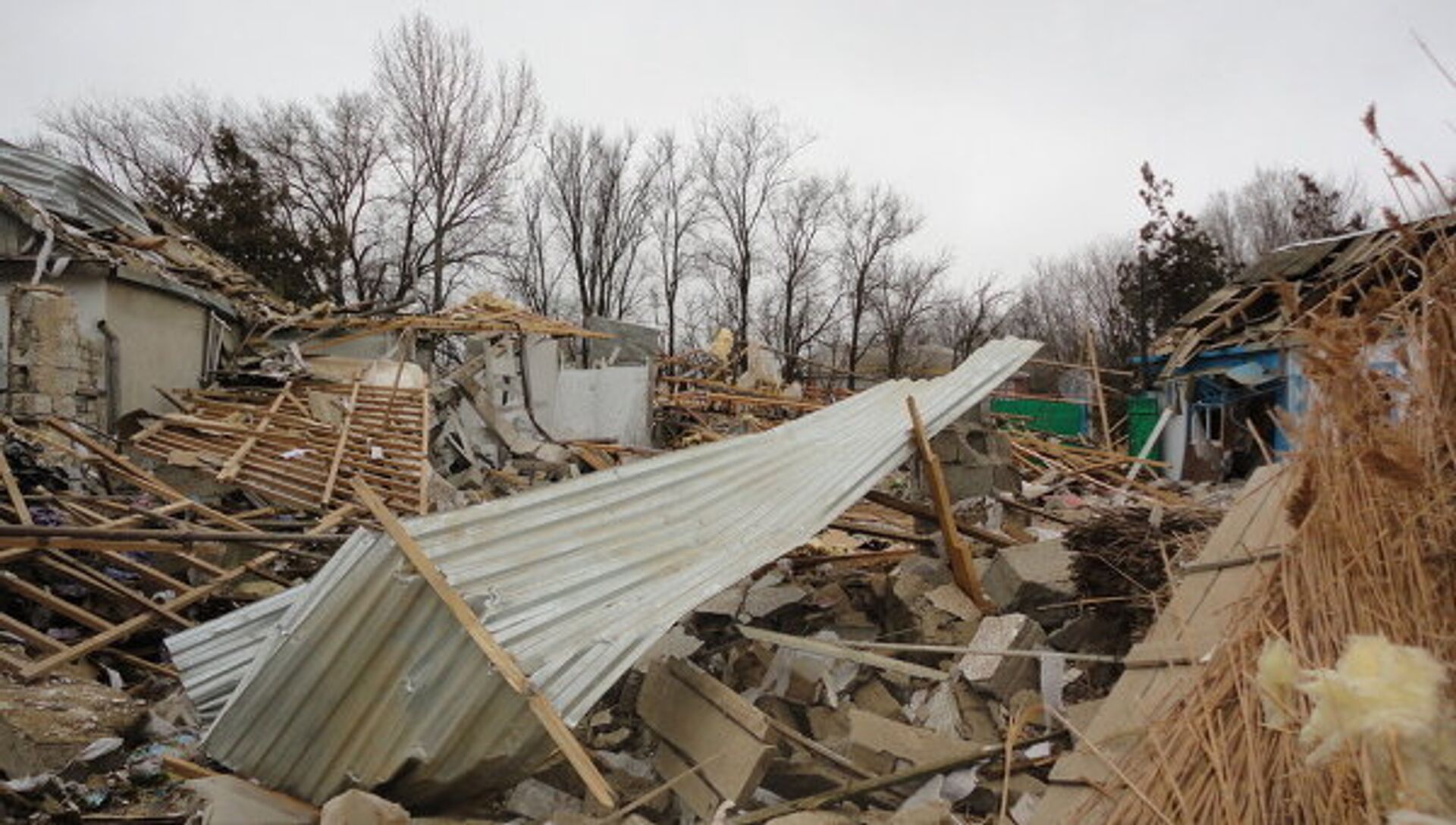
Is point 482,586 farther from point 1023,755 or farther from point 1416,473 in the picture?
point 1416,473

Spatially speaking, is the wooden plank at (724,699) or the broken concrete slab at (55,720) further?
the broken concrete slab at (55,720)

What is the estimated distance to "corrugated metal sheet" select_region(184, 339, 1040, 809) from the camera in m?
3.21

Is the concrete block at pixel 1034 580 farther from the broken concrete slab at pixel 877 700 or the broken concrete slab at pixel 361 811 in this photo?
the broken concrete slab at pixel 361 811

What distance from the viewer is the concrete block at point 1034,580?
505 centimetres

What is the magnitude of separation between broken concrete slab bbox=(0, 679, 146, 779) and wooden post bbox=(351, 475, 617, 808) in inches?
87.6

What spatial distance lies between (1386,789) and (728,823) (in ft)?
6.77

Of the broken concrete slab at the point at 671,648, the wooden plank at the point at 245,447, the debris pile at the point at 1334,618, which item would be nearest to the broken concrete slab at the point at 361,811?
the broken concrete slab at the point at 671,648

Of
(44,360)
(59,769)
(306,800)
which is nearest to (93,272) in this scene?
(44,360)

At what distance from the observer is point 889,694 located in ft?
15.2

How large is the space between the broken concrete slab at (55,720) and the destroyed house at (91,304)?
6.70m

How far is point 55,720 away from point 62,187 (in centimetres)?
1154

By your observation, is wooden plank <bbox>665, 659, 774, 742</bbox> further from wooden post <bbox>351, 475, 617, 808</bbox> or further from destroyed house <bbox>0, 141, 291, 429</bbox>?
destroyed house <bbox>0, 141, 291, 429</bbox>

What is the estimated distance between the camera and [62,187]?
13.1 m

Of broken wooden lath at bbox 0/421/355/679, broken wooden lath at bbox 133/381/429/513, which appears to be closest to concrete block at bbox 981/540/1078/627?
broken wooden lath at bbox 0/421/355/679
